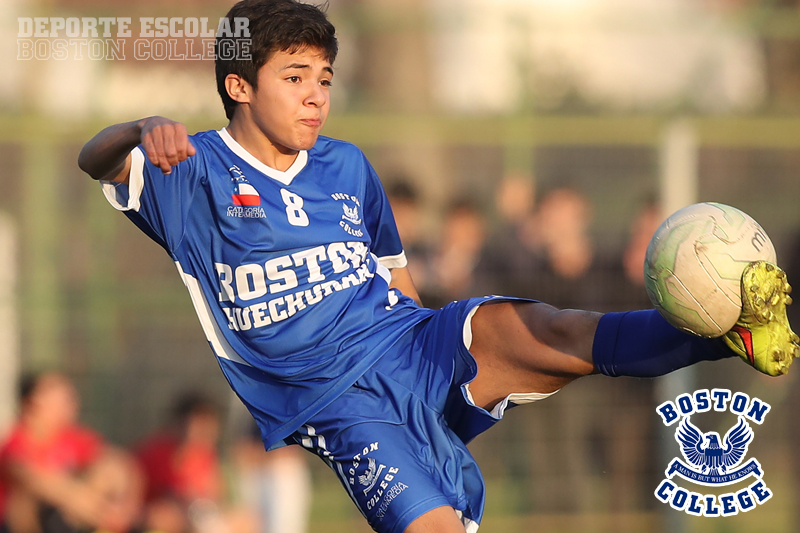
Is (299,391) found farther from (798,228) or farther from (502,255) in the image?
(798,228)

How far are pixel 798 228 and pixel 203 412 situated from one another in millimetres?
5013

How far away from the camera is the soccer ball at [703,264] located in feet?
11.0

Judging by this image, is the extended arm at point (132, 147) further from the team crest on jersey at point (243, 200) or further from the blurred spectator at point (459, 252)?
the blurred spectator at point (459, 252)

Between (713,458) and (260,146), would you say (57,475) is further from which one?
(713,458)

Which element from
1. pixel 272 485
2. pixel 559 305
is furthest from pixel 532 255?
pixel 272 485

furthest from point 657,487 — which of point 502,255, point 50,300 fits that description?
point 50,300

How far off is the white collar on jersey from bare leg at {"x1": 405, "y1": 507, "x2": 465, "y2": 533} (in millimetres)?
1357

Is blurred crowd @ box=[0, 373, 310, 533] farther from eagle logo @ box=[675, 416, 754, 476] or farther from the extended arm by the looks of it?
the extended arm

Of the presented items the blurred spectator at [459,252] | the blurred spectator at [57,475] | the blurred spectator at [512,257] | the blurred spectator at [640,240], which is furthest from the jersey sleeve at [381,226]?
the blurred spectator at [57,475]

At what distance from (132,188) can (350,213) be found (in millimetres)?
848

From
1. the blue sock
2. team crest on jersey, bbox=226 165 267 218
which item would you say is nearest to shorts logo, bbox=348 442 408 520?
the blue sock

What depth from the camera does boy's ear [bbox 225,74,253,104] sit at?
13.1 feet

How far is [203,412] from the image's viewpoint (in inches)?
312

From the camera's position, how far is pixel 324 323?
384 cm
